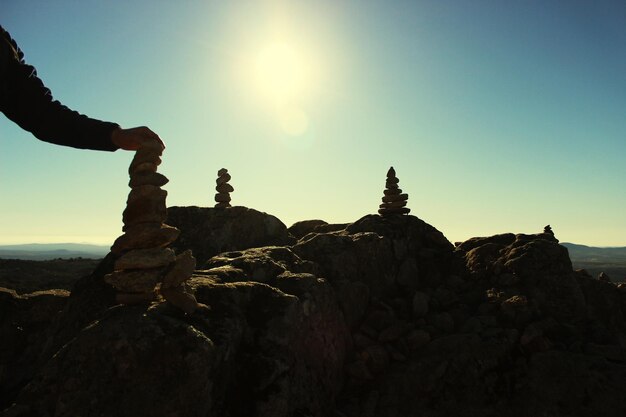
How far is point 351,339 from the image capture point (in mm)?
12438

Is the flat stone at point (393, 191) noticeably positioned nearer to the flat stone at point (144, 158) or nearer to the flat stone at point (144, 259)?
the flat stone at point (144, 158)

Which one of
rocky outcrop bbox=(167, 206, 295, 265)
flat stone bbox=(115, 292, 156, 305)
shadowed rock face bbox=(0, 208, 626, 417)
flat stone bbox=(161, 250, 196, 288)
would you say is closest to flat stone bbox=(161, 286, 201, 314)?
flat stone bbox=(161, 250, 196, 288)

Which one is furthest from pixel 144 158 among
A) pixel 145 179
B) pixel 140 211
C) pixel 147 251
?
pixel 147 251

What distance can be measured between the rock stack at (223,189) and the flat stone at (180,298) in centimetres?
1606

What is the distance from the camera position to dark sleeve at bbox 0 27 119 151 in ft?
15.1

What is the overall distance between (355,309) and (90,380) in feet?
29.1

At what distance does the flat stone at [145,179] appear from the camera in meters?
9.14

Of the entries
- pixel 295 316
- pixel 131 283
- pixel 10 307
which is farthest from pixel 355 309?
pixel 10 307

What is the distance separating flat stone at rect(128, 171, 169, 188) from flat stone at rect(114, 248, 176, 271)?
1661 millimetres

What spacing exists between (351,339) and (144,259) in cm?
726

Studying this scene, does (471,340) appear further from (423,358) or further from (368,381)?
(368,381)

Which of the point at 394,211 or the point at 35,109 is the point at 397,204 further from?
the point at 35,109

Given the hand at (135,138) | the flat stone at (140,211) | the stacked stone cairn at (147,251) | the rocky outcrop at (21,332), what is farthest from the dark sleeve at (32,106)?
the rocky outcrop at (21,332)

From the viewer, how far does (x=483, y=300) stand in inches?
572
